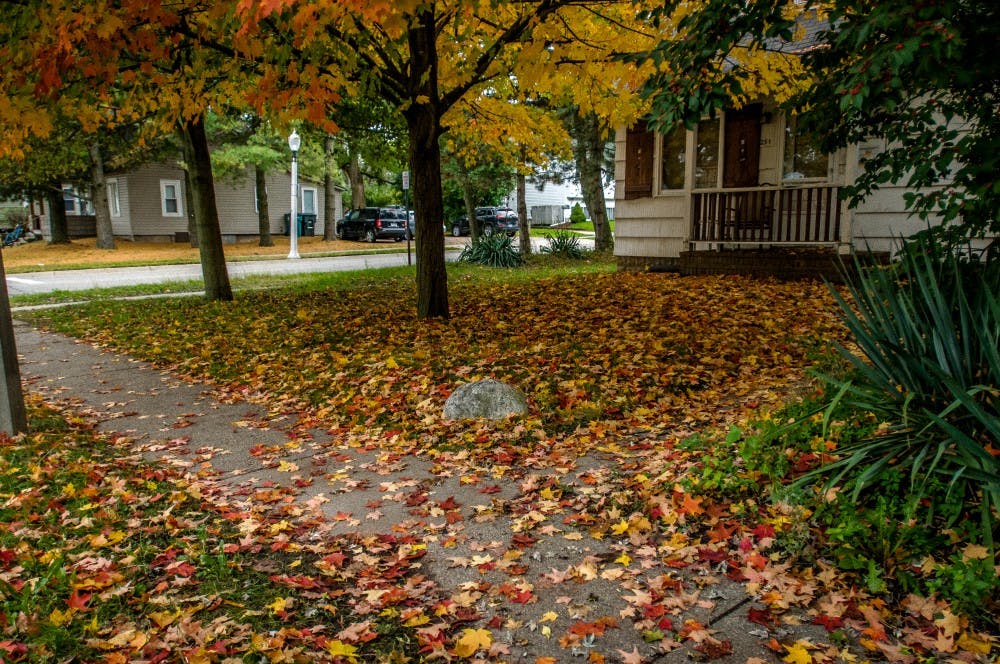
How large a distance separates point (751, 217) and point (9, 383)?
11258mm

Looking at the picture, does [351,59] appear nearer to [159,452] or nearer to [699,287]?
[159,452]

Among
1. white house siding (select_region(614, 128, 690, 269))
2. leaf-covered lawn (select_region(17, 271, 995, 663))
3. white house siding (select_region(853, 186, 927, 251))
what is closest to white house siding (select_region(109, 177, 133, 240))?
white house siding (select_region(614, 128, 690, 269))

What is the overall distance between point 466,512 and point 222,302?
31.9 feet

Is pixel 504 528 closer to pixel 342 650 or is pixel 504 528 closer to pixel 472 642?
pixel 472 642

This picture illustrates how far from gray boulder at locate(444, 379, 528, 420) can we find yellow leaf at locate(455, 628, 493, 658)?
9.50ft

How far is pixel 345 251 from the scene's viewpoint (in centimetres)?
2969

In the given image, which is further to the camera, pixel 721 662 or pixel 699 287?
pixel 699 287

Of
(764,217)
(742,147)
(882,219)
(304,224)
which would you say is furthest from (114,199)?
(882,219)

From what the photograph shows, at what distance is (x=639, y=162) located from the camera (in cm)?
1448

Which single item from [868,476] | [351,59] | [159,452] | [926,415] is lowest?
[159,452]

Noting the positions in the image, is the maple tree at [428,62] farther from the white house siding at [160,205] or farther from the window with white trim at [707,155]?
the white house siding at [160,205]

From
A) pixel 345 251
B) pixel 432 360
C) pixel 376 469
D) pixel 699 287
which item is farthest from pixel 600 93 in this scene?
pixel 345 251

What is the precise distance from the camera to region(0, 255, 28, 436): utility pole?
18.4 feet

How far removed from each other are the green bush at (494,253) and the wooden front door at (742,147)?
7187 mm
